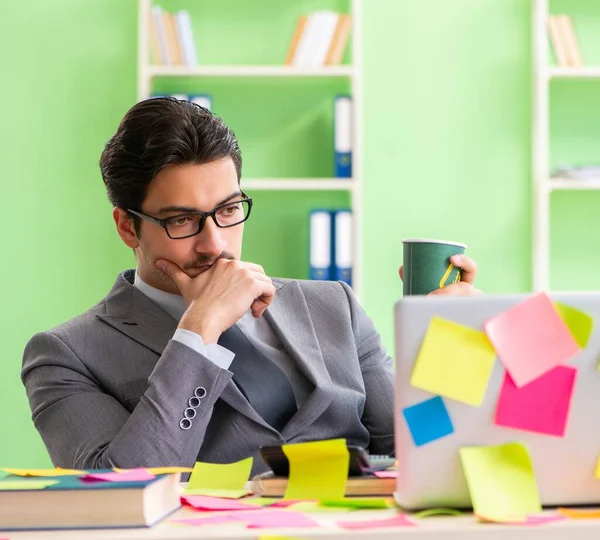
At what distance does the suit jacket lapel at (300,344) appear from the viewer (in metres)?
1.71

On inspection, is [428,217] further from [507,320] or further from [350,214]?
[507,320]


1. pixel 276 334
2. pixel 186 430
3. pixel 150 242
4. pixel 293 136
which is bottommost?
pixel 186 430

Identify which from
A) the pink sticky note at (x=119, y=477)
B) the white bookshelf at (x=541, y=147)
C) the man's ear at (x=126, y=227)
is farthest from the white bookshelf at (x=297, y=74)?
the pink sticky note at (x=119, y=477)

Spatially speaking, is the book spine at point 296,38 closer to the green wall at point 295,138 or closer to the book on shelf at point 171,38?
the green wall at point 295,138

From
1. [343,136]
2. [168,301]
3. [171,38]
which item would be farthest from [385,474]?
[171,38]

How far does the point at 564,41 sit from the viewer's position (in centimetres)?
348

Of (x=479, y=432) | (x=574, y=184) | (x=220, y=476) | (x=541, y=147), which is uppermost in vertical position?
(x=541, y=147)

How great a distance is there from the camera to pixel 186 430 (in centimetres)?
150

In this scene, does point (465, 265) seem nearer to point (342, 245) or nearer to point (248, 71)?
point (342, 245)

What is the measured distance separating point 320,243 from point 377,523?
2.50 meters

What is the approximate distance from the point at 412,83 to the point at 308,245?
2.48 ft

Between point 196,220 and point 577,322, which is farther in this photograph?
point 196,220

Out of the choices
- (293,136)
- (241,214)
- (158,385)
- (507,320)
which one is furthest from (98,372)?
(293,136)

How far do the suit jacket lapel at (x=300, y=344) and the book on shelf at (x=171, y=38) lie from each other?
1762mm
